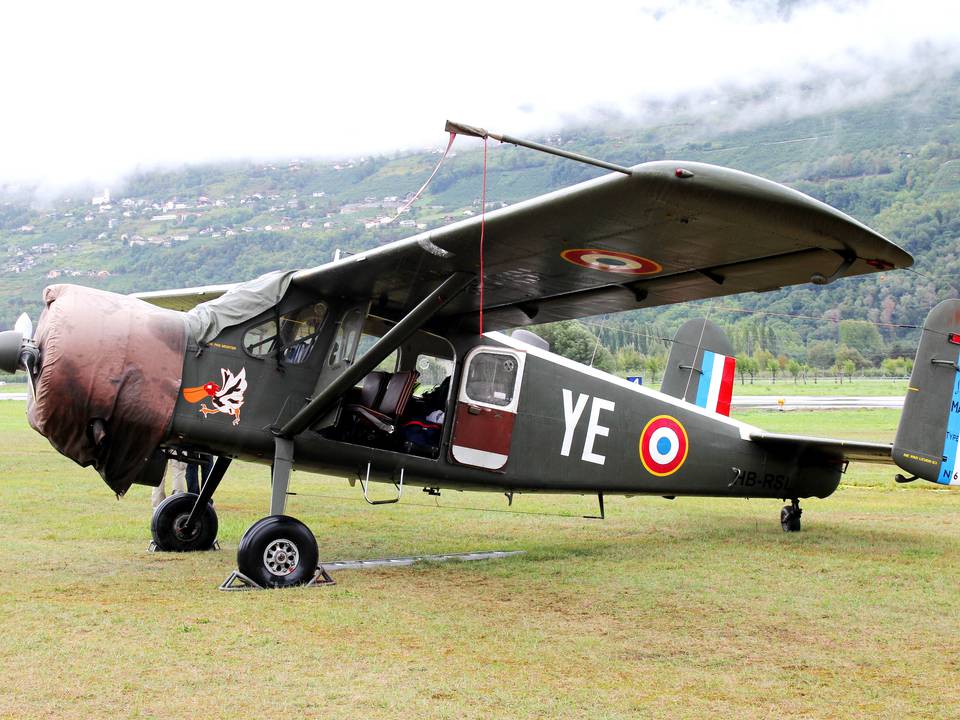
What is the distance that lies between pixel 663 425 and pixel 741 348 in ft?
291

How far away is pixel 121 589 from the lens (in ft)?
25.3

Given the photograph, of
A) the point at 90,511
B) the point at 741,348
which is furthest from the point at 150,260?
the point at 90,511

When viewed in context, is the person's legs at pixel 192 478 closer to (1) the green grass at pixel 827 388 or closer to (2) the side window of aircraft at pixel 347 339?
(2) the side window of aircraft at pixel 347 339

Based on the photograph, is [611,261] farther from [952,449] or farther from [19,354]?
[952,449]

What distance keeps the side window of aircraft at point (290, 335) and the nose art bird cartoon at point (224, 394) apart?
270 millimetres

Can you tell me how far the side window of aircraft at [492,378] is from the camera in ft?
31.3

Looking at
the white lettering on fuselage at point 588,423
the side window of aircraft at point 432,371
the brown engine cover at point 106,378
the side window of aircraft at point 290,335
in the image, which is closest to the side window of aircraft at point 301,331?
the side window of aircraft at point 290,335

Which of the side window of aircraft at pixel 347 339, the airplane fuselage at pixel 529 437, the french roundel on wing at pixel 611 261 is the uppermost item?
the french roundel on wing at pixel 611 261

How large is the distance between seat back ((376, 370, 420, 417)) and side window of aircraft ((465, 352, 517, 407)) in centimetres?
60

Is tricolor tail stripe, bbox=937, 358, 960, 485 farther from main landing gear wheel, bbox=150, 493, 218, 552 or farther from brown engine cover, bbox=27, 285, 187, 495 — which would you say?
brown engine cover, bbox=27, 285, 187, 495

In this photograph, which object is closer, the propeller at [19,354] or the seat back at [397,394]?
the propeller at [19,354]

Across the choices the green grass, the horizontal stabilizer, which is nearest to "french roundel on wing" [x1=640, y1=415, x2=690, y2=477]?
the horizontal stabilizer

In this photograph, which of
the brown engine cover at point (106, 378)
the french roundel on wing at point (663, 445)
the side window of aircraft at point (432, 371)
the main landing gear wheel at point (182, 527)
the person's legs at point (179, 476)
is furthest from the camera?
the person's legs at point (179, 476)

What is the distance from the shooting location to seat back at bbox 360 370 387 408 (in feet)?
30.6
